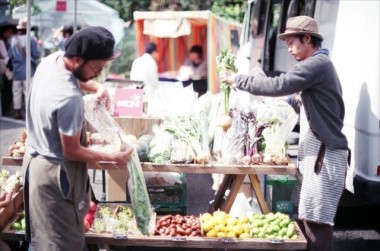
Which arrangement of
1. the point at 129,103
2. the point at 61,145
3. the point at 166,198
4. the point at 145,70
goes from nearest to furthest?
the point at 61,145, the point at 166,198, the point at 129,103, the point at 145,70

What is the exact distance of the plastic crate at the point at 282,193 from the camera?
15.8ft

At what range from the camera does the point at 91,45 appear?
2992 millimetres

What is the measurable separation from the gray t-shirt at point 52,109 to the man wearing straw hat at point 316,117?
1450 millimetres

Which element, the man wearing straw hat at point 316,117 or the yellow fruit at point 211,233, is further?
the yellow fruit at point 211,233

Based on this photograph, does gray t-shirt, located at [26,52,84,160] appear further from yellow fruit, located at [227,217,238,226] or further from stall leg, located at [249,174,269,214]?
stall leg, located at [249,174,269,214]

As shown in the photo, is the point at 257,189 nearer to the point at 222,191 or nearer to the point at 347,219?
the point at 222,191

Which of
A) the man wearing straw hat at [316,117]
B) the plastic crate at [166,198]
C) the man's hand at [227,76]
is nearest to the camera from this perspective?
the man wearing straw hat at [316,117]

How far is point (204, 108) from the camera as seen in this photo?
4.87 metres

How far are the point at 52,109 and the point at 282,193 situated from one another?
2.58 m

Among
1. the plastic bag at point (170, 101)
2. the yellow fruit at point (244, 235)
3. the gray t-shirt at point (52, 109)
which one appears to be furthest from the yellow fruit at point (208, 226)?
the gray t-shirt at point (52, 109)

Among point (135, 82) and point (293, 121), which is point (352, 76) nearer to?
point (293, 121)

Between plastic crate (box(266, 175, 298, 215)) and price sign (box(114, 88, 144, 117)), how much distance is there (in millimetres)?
1392

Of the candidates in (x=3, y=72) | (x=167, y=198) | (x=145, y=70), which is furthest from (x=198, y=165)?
(x=3, y=72)

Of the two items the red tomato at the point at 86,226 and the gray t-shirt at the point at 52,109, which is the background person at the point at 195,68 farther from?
the gray t-shirt at the point at 52,109
